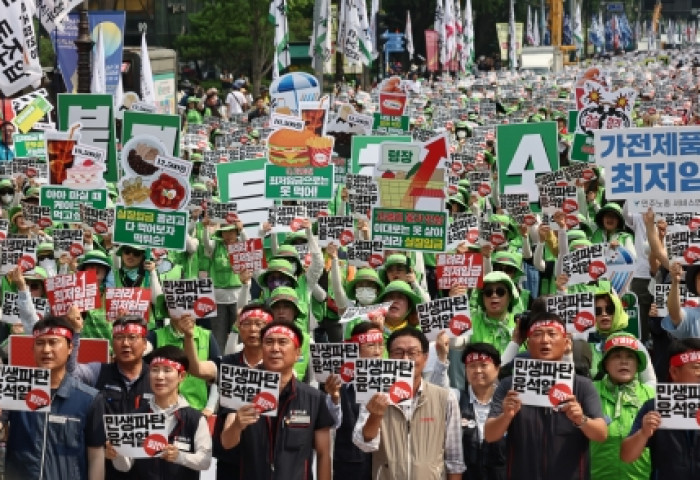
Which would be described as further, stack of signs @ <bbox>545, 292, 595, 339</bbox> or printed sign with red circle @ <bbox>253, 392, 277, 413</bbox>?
stack of signs @ <bbox>545, 292, 595, 339</bbox>

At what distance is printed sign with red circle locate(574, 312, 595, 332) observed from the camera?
30.6 feet

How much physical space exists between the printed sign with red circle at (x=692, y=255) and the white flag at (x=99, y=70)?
38.7ft

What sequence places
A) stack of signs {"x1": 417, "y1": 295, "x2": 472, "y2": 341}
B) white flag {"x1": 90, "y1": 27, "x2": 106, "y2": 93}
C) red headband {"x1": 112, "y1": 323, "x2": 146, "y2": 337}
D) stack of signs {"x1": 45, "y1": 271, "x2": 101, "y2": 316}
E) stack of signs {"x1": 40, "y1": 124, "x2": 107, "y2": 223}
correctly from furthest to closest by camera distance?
white flag {"x1": 90, "y1": 27, "x2": 106, "y2": 93} < stack of signs {"x1": 40, "y1": 124, "x2": 107, "y2": 223} < stack of signs {"x1": 45, "y1": 271, "x2": 101, "y2": 316} < stack of signs {"x1": 417, "y1": 295, "x2": 472, "y2": 341} < red headband {"x1": 112, "y1": 323, "x2": 146, "y2": 337}

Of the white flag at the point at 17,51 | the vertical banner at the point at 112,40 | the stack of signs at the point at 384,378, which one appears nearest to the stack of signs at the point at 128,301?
the stack of signs at the point at 384,378

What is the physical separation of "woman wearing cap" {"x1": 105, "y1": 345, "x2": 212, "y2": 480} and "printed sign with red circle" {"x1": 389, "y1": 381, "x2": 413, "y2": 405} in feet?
2.84

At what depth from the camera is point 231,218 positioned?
14492mm

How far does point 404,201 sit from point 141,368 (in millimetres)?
5223

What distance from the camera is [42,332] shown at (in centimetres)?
805

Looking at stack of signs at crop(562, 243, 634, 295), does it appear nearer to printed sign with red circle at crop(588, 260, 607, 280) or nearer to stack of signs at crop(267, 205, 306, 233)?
printed sign with red circle at crop(588, 260, 607, 280)

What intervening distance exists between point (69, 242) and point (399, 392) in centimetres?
664

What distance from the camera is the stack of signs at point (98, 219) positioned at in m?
14.5

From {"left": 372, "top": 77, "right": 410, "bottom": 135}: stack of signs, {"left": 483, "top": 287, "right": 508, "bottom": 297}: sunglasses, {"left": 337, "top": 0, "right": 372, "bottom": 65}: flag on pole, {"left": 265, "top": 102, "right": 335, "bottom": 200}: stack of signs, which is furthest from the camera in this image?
{"left": 337, "top": 0, "right": 372, "bottom": 65}: flag on pole

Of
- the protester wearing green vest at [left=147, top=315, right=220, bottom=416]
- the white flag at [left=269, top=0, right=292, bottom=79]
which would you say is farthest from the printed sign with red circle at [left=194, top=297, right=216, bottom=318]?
the white flag at [left=269, top=0, right=292, bottom=79]

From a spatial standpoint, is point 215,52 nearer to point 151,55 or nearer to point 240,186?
point 151,55
